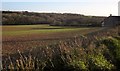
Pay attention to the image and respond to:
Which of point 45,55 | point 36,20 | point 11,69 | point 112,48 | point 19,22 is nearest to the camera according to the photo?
point 11,69

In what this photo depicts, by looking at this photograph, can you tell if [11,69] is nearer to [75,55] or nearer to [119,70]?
[75,55]

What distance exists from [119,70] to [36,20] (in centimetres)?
5096

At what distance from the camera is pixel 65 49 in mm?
11148

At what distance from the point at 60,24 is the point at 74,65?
178ft

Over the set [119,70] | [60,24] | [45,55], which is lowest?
[60,24]

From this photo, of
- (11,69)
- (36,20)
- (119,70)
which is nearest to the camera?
(11,69)

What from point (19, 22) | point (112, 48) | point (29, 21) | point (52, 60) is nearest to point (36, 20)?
point (29, 21)

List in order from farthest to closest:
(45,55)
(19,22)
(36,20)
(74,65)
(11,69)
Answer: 1. (36,20)
2. (19,22)
3. (45,55)
4. (74,65)
5. (11,69)

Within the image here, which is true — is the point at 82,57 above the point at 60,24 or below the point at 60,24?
above

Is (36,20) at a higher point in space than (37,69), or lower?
lower

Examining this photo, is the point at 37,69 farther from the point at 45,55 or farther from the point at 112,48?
the point at 112,48

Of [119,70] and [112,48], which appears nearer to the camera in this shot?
[119,70]

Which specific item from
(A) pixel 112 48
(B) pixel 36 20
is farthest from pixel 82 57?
(B) pixel 36 20

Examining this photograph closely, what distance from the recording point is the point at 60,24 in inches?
2517
